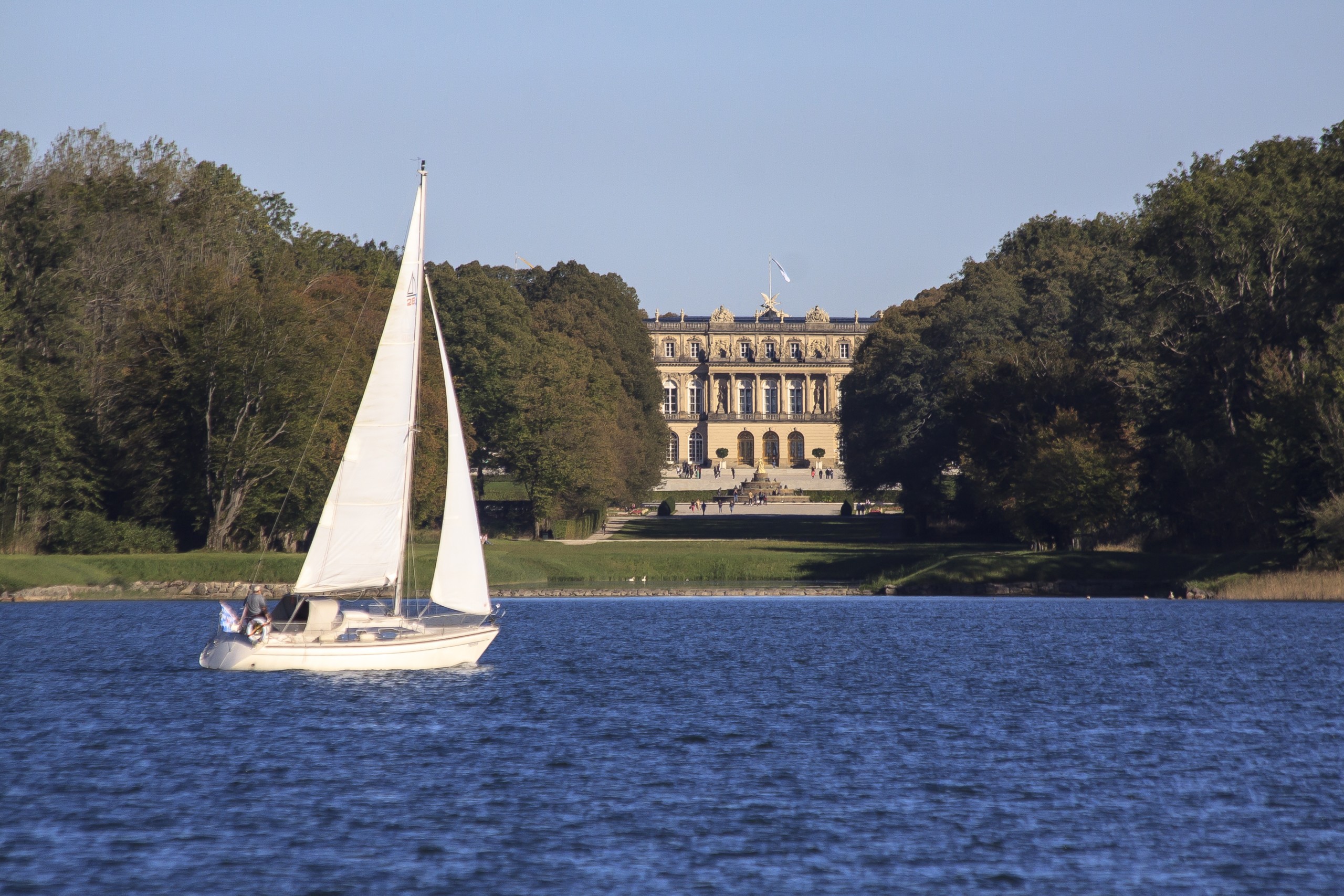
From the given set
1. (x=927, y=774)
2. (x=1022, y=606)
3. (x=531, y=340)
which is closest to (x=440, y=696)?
(x=927, y=774)

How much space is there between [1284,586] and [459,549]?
2401cm

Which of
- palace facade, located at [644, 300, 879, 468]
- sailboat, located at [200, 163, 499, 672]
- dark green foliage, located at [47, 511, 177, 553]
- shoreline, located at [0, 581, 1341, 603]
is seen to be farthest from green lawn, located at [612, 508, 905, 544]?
palace facade, located at [644, 300, 879, 468]

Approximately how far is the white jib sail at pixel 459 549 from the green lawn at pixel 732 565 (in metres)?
15.8

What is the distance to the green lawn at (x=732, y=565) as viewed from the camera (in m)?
42.0

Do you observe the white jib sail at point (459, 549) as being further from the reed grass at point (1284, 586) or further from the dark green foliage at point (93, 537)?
Result: the reed grass at point (1284, 586)

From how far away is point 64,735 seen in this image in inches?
775

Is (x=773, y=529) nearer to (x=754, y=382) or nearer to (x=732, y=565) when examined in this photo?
(x=732, y=565)

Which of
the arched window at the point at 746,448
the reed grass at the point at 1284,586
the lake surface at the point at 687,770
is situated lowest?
the lake surface at the point at 687,770

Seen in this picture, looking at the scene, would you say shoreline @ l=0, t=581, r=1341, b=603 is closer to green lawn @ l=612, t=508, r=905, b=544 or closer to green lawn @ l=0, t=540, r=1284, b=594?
green lawn @ l=0, t=540, r=1284, b=594

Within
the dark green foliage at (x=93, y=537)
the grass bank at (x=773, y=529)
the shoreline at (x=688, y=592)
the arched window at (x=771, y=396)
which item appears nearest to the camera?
the shoreline at (x=688, y=592)

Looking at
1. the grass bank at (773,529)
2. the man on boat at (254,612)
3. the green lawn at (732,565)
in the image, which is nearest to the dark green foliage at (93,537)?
the green lawn at (732,565)

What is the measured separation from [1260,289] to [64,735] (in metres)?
39.0

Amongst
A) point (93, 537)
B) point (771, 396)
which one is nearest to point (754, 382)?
point (771, 396)

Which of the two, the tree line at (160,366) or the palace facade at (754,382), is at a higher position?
the palace facade at (754,382)
